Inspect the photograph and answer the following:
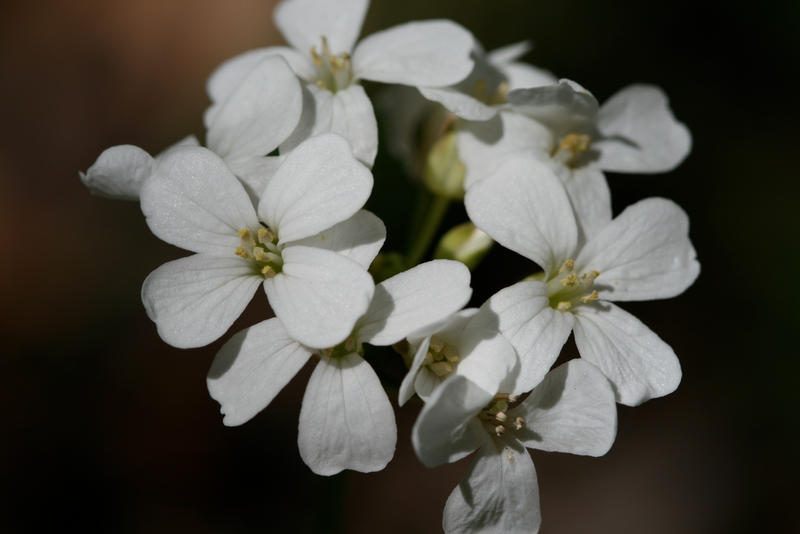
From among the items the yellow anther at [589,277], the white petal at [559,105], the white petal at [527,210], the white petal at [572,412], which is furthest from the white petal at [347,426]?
the white petal at [559,105]

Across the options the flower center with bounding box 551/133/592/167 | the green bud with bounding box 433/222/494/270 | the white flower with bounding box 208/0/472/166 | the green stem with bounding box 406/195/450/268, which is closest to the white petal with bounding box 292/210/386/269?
the white flower with bounding box 208/0/472/166

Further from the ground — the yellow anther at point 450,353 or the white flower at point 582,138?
the white flower at point 582,138

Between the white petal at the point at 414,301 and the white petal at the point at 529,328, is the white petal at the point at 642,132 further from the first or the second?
the white petal at the point at 414,301

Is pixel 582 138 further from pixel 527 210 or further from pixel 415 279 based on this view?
pixel 415 279

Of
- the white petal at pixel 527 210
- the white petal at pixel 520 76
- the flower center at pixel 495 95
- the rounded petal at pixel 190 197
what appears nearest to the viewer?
the rounded petal at pixel 190 197

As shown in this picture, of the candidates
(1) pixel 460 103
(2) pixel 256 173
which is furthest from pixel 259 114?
(1) pixel 460 103

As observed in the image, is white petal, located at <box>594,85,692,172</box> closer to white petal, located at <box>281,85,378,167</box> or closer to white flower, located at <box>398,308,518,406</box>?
white petal, located at <box>281,85,378,167</box>

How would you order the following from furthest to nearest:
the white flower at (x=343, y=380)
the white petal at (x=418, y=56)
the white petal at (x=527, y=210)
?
the white petal at (x=418, y=56) → the white petal at (x=527, y=210) → the white flower at (x=343, y=380)
